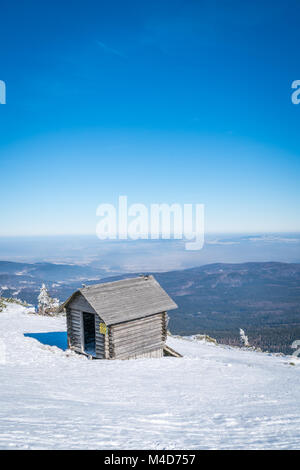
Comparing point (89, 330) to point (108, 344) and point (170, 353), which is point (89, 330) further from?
point (170, 353)

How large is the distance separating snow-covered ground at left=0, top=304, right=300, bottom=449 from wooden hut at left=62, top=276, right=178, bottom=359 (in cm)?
152

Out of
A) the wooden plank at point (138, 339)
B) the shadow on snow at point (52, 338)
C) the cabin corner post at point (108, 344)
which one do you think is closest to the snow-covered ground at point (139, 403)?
the cabin corner post at point (108, 344)

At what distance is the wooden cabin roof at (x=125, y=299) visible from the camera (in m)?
20.5

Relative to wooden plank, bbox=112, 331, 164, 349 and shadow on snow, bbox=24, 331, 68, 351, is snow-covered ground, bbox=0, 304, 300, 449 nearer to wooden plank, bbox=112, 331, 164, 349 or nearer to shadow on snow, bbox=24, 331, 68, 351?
wooden plank, bbox=112, 331, 164, 349

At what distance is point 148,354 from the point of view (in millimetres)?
22438

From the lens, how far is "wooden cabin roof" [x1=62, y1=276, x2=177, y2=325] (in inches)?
809

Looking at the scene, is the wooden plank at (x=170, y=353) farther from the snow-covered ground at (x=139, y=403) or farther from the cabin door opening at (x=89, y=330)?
the cabin door opening at (x=89, y=330)

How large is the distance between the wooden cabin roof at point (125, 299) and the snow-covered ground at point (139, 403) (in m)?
3.17

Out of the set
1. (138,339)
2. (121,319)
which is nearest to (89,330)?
(138,339)

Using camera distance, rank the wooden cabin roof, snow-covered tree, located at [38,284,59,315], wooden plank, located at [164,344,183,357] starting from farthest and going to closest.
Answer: snow-covered tree, located at [38,284,59,315], wooden plank, located at [164,344,183,357], the wooden cabin roof

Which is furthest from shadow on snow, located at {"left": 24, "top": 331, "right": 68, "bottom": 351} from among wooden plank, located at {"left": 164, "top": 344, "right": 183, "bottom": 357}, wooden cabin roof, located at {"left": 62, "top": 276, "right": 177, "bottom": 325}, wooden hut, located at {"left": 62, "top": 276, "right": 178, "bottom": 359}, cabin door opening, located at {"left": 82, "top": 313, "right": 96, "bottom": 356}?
wooden plank, located at {"left": 164, "top": 344, "right": 183, "bottom": 357}

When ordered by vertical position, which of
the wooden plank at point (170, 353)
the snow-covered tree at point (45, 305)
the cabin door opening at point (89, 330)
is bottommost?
the snow-covered tree at point (45, 305)

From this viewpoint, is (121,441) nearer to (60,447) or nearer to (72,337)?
(60,447)
